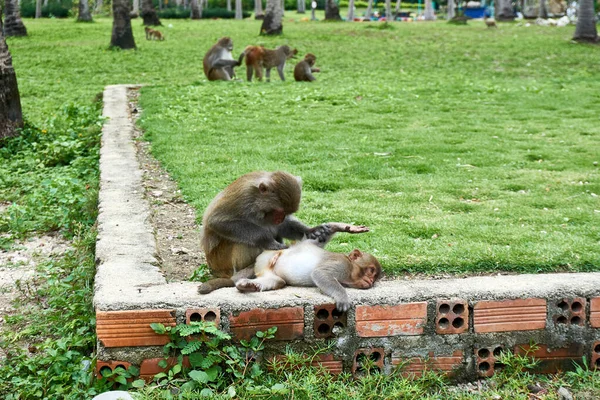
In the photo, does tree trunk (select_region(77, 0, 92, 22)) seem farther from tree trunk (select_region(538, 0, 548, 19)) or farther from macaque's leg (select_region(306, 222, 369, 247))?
macaque's leg (select_region(306, 222, 369, 247))

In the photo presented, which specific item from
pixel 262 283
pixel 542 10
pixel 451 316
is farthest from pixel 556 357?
pixel 542 10

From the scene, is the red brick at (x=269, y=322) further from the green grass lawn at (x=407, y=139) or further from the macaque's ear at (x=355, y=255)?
the green grass lawn at (x=407, y=139)

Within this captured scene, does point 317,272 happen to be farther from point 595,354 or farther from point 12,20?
point 12,20

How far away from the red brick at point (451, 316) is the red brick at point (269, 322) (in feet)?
2.28

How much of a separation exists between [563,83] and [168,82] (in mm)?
7733

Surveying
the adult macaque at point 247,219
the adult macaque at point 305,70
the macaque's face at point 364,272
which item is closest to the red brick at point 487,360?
the macaque's face at point 364,272

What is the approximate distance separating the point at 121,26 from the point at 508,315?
1949 centimetres

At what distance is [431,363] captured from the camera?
4.06m

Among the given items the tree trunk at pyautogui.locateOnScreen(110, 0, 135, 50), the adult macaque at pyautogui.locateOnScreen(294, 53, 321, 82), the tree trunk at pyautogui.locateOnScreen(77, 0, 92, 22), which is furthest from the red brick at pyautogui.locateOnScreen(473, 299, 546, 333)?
the tree trunk at pyautogui.locateOnScreen(77, 0, 92, 22)

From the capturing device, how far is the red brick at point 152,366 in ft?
12.7

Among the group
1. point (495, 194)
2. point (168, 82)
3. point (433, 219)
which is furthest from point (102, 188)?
point (168, 82)

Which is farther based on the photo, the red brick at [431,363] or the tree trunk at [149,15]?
the tree trunk at [149,15]

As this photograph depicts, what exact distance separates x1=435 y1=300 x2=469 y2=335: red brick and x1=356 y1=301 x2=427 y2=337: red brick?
75 mm

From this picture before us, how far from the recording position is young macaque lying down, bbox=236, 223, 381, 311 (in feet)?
13.2
